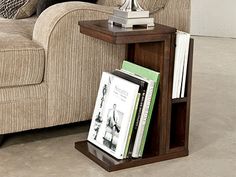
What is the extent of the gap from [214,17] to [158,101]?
9.29 ft

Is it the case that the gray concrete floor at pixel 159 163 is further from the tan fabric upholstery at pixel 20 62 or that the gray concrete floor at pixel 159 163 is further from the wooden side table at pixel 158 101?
the tan fabric upholstery at pixel 20 62

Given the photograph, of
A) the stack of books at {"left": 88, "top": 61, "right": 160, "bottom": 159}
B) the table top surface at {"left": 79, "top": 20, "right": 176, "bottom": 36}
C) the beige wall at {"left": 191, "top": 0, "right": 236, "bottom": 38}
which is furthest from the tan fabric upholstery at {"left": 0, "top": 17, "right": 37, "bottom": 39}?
the beige wall at {"left": 191, "top": 0, "right": 236, "bottom": 38}

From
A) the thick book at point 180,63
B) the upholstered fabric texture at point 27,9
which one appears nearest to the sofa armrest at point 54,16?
the thick book at point 180,63

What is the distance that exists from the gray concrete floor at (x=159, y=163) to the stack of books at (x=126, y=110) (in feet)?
0.32

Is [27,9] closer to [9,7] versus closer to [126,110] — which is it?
[9,7]

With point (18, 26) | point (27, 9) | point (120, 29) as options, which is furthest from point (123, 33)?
point (27, 9)

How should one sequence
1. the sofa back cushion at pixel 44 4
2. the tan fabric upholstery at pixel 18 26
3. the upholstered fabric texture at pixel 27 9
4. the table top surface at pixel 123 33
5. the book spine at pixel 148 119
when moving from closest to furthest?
the table top surface at pixel 123 33, the book spine at pixel 148 119, the tan fabric upholstery at pixel 18 26, the sofa back cushion at pixel 44 4, the upholstered fabric texture at pixel 27 9

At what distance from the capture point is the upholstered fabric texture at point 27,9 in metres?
2.64

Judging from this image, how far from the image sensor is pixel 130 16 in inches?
77.7

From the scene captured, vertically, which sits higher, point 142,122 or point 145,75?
point 145,75

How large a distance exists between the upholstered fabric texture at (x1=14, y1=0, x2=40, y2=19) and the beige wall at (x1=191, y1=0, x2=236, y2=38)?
233 centimetres

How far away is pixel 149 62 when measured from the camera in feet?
6.88

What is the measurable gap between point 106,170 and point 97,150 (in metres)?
0.16

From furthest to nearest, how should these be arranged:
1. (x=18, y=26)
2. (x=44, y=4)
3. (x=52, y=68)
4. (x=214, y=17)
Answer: (x=214, y=17) → (x=44, y=4) → (x=18, y=26) → (x=52, y=68)
